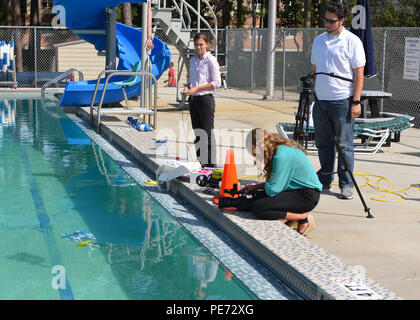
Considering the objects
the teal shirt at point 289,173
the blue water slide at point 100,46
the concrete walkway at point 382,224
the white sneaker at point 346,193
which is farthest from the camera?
the blue water slide at point 100,46

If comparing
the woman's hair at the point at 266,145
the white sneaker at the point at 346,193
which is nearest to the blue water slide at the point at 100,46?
the white sneaker at the point at 346,193

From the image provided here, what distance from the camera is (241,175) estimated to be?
8.13 metres

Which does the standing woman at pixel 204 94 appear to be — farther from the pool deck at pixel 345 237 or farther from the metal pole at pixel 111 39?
the metal pole at pixel 111 39

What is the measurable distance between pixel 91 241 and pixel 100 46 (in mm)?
14000

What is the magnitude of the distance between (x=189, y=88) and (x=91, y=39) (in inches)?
443

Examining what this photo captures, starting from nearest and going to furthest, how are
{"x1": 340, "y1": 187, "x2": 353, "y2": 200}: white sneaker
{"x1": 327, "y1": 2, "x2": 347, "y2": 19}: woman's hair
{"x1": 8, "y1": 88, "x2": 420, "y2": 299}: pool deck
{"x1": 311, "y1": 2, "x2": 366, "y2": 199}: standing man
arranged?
{"x1": 8, "y1": 88, "x2": 420, "y2": 299}: pool deck
{"x1": 327, "y1": 2, "x2": 347, "y2": 19}: woman's hair
{"x1": 311, "y1": 2, "x2": 366, "y2": 199}: standing man
{"x1": 340, "y1": 187, "x2": 353, "y2": 200}: white sneaker

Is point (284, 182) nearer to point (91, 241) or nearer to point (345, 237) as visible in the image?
point (345, 237)

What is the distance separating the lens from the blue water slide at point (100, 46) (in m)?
15.7

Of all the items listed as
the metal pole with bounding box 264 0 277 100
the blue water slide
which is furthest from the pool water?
the metal pole with bounding box 264 0 277 100

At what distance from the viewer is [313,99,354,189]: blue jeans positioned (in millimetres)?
7125

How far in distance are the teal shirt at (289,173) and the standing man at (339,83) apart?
1126 millimetres

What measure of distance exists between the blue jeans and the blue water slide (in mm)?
7718

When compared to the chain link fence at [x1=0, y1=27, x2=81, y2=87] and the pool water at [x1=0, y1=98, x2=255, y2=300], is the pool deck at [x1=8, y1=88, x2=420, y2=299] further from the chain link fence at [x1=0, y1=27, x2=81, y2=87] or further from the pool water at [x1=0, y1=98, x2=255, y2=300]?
the chain link fence at [x1=0, y1=27, x2=81, y2=87]

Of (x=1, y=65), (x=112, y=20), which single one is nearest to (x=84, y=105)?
(x=112, y=20)
